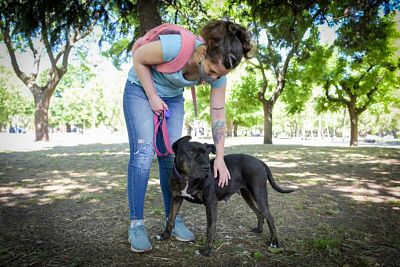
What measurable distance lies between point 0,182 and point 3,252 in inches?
170

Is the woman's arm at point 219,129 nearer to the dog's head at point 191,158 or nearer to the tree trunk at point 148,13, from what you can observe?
the dog's head at point 191,158

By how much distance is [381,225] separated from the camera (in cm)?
381

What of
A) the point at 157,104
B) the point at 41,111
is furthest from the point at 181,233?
the point at 41,111

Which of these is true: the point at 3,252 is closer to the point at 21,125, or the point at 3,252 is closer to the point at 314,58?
the point at 314,58

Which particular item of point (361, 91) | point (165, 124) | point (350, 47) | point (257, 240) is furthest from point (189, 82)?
point (361, 91)

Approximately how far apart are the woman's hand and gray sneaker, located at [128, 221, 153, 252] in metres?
1.20

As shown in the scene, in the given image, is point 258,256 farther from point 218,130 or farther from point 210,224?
point 218,130

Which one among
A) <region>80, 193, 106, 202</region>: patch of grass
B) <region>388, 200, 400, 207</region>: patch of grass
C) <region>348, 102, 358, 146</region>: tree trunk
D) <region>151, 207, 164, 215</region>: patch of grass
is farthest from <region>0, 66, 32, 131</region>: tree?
<region>388, 200, 400, 207</region>: patch of grass

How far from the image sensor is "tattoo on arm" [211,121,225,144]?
3.33 m

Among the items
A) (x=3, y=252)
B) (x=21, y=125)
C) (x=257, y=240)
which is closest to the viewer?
(x=3, y=252)

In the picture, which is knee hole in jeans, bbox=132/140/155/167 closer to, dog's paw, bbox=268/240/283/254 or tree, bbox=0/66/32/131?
dog's paw, bbox=268/240/283/254

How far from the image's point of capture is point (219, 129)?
3363 millimetres

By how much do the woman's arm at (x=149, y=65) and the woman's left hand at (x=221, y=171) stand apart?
2.71 ft

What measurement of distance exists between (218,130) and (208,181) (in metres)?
0.63
